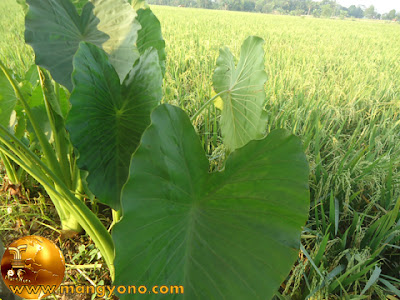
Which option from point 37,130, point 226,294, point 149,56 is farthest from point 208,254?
point 37,130

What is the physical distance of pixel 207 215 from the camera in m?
0.50

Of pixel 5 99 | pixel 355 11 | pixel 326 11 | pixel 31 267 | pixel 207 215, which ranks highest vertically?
pixel 355 11

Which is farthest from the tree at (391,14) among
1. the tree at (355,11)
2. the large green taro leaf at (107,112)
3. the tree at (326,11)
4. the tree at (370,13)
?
the large green taro leaf at (107,112)

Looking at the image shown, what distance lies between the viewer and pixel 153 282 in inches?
18.5

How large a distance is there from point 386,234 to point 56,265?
1048 millimetres

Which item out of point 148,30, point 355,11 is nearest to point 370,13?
point 355,11

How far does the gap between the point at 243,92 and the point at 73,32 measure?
0.51 m

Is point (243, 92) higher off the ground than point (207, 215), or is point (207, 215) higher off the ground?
point (243, 92)

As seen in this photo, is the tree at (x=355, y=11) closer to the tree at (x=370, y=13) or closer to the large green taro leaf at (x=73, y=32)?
the tree at (x=370, y=13)

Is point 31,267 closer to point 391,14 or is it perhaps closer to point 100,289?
point 100,289

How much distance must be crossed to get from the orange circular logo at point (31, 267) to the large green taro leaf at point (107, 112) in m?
0.20

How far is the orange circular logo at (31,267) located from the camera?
63 cm

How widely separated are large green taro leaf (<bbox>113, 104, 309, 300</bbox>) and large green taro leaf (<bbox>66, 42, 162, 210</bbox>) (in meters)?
0.18

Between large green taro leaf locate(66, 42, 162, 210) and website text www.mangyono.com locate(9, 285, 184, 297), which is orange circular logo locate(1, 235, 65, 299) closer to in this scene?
website text www.mangyono.com locate(9, 285, 184, 297)
